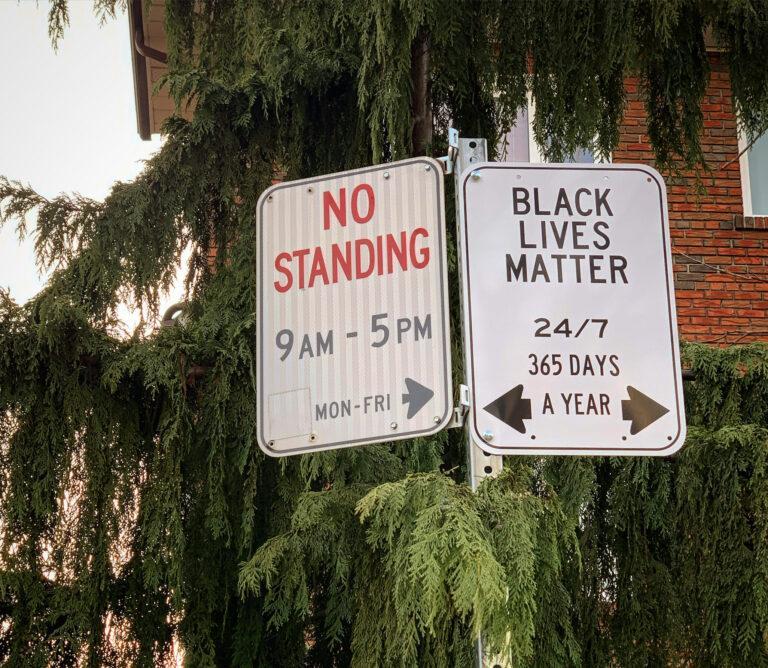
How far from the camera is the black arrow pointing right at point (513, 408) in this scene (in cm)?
245

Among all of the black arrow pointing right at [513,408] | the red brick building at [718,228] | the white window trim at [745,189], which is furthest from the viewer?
the white window trim at [745,189]

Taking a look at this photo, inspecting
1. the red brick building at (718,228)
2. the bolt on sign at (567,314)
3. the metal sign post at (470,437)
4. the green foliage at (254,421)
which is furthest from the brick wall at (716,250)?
the bolt on sign at (567,314)

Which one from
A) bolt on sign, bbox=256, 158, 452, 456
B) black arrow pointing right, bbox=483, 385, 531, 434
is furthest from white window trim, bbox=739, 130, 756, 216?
black arrow pointing right, bbox=483, 385, 531, 434

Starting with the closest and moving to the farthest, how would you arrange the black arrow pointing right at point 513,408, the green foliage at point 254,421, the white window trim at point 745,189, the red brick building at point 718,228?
the black arrow pointing right at point 513,408 < the green foliage at point 254,421 < the red brick building at point 718,228 < the white window trim at point 745,189

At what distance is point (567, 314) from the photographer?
2504 millimetres

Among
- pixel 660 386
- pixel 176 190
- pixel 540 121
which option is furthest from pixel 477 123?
pixel 660 386

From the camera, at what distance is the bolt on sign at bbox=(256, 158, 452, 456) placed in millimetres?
2512

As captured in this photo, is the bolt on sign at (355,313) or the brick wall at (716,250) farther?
the brick wall at (716,250)

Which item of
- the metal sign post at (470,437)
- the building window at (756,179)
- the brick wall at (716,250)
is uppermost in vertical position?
the building window at (756,179)

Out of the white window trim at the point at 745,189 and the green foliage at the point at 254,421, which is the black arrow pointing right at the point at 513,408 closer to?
the green foliage at the point at 254,421

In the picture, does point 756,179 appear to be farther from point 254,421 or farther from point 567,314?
point 567,314

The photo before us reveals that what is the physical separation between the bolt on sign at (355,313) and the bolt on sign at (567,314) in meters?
0.08

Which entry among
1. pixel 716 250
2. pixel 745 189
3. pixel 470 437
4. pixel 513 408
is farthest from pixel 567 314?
pixel 745 189

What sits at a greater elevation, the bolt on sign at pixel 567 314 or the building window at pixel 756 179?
the building window at pixel 756 179
